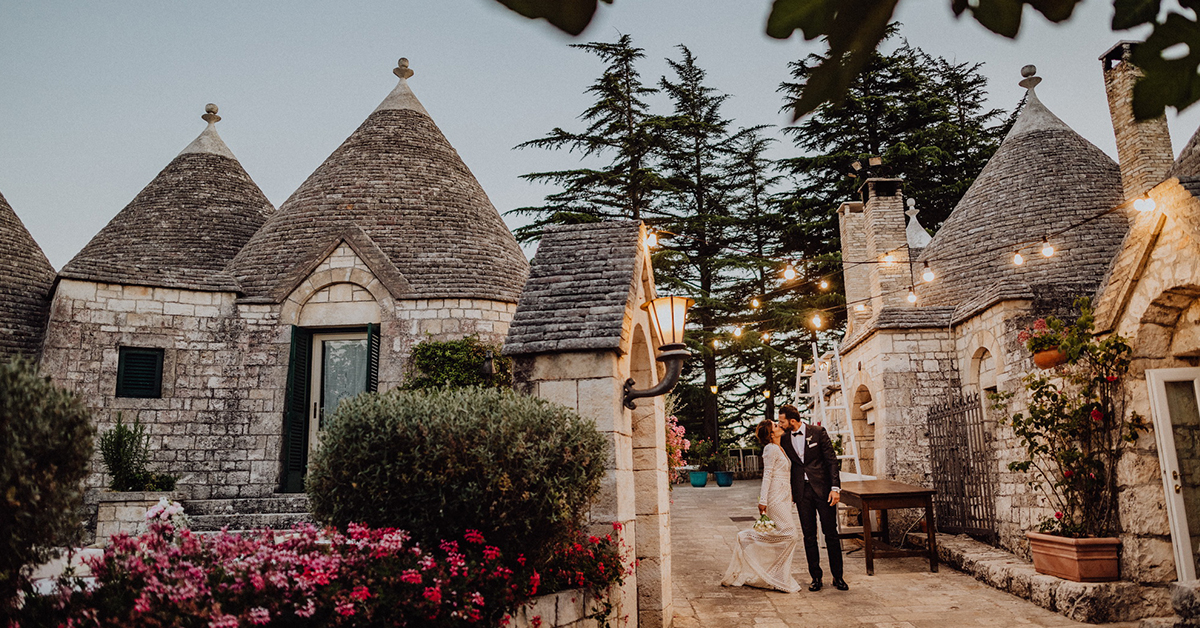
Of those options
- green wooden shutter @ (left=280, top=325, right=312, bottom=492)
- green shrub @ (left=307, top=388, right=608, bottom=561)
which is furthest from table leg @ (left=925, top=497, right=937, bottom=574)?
green wooden shutter @ (left=280, top=325, right=312, bottom=492)

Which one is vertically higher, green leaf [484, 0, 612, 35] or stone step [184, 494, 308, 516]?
green leaf [484, 0, 612, 35]

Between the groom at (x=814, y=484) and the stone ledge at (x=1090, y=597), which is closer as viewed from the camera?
the stone ledge at (x=1090, y=597)

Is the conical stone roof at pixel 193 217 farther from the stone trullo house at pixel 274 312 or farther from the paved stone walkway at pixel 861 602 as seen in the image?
the paved stone walkway at pixel 861 602

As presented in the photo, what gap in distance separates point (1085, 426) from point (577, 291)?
4.68m

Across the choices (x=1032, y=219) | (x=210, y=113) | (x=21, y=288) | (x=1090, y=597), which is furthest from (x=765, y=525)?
(x=210, y=113)

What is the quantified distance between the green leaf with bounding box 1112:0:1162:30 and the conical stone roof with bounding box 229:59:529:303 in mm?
10905

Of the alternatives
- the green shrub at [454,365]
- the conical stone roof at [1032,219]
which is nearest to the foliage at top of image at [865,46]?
the green shrub at [454,365]

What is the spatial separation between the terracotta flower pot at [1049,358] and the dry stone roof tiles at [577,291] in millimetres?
4048

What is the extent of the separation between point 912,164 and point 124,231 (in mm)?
23527

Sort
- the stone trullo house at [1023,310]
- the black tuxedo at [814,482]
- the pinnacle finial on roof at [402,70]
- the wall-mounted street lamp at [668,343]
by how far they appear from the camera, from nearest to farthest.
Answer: the wall-mounted street lamp at [668,343], the stone trullo house at [1023,310], the black tuxedo at [814,482], the pinnacle finial on roof at [402,70]

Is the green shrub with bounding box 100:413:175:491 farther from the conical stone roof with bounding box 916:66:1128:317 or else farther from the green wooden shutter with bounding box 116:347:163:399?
the conical stone roof with bounding box 916:66:1128:317

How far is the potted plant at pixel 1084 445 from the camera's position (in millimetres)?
5824

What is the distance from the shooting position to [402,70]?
1591 centimetres

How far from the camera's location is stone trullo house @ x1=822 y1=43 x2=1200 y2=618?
223 inches
